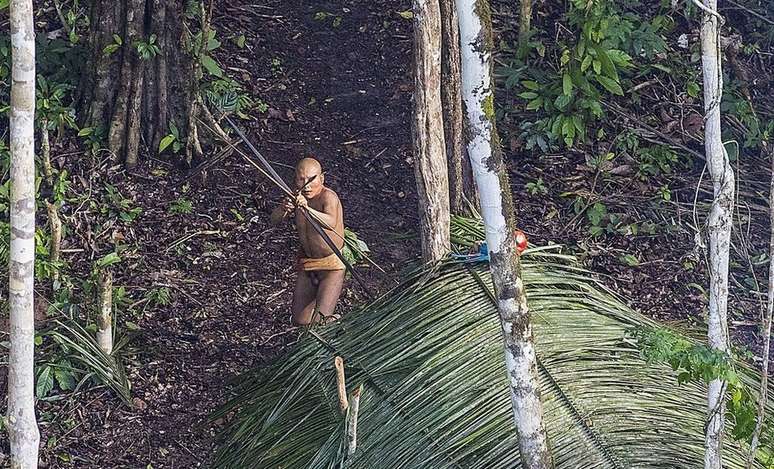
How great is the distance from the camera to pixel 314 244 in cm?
500

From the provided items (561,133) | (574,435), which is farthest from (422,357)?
(561,133)

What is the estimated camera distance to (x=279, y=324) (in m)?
5.56

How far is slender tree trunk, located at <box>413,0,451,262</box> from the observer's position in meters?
4.54

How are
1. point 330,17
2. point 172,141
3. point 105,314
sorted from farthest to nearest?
point 330,17 < point 172,141 < point 105,314

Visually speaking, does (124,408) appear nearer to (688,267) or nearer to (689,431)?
(689,431)

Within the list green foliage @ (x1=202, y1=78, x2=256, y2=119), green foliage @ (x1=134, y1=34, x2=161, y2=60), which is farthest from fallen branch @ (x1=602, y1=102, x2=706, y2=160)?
green foliage @ (x1=134, y1=34, x2=161, y2=60)

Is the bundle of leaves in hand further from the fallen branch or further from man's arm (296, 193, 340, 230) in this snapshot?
the fallen branch

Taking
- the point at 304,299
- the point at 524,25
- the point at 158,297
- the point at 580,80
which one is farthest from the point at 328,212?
the point at 524,25

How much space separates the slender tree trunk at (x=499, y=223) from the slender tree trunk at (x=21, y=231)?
1448mm

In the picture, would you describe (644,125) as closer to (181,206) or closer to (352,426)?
(181,206)

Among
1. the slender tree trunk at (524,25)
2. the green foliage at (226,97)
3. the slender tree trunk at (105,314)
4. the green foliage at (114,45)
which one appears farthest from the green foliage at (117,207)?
the slender tree trunk at (524,25)

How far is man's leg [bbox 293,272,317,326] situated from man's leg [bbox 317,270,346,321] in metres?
0.10

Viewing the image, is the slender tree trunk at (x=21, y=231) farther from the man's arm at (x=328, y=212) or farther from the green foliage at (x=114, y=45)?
the green foliage at (x=114, y=45)

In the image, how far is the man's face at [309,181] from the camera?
479 centimetres
